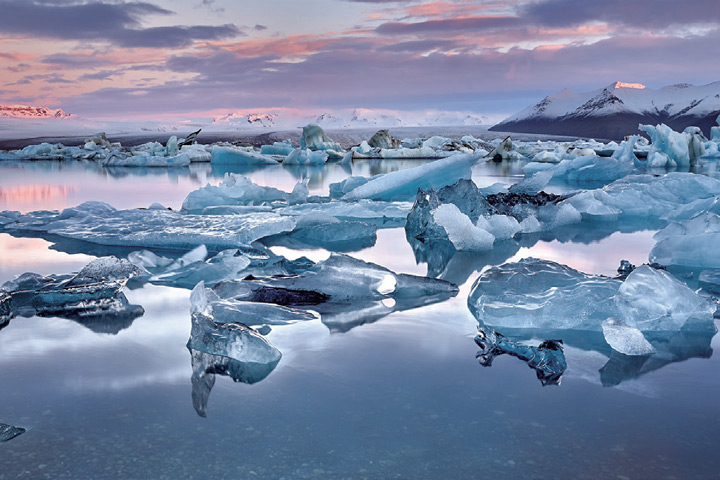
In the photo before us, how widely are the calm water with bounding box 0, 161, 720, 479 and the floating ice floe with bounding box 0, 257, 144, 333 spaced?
0.08 metres

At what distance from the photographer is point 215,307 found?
2.18 metres

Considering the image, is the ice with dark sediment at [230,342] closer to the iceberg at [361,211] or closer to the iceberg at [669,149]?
the iceberg at [361,211]

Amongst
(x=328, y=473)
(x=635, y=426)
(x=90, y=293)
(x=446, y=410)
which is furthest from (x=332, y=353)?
(x=90, y=293)

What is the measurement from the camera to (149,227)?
14.3 feet

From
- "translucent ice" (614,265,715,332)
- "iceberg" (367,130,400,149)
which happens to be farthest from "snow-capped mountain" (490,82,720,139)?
"translucent ice" (614,265,715,332)

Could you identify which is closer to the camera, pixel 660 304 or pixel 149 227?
pixel 660 304

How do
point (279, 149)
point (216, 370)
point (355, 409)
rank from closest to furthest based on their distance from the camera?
point (355, 409) → point (216, 370) → point (279, 149)

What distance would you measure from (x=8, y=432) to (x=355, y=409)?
0.75 m

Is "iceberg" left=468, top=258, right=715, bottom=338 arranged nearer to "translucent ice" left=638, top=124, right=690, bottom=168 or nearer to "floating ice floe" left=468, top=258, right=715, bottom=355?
"floating ice floe" left=468, top=258, right=715, bottom=355

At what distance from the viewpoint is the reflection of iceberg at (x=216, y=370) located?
5.18 feet

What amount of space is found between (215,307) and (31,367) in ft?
2.05

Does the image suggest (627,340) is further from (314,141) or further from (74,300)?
(314,141)

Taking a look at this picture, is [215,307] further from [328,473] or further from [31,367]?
[328,473]

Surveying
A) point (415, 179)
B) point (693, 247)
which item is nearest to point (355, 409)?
point (693, 247)
